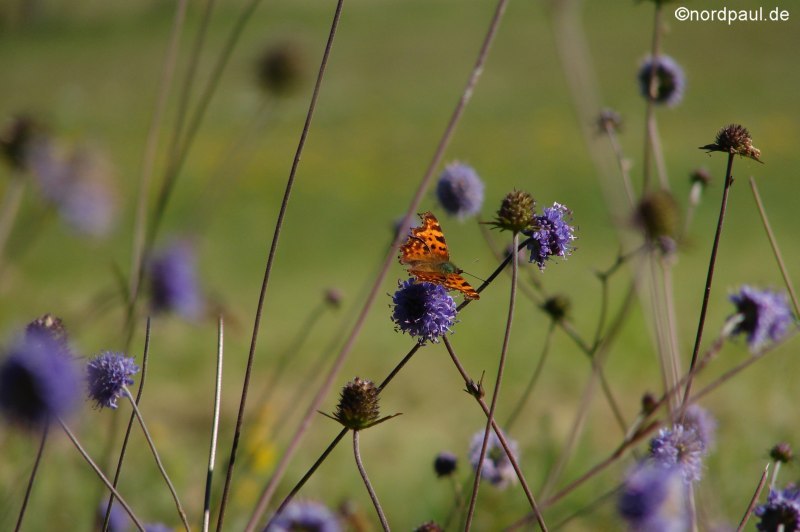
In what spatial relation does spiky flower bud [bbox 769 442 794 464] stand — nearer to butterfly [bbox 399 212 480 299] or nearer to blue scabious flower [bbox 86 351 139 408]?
butterfly [bbox 399 212 480 299]

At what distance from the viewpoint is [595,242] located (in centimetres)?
395

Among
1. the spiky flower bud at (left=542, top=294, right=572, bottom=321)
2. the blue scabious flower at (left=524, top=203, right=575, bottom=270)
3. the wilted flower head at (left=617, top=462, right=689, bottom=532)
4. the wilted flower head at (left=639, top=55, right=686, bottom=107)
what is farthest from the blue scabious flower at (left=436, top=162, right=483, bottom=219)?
the wilted flower head at (left=617, top=462, right=689, bottom=532)

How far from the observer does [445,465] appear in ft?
3.89

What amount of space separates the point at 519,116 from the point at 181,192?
230 cm

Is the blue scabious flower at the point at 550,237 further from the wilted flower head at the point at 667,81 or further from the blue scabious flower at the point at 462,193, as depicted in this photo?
the wilted flower head at the point at 667,81

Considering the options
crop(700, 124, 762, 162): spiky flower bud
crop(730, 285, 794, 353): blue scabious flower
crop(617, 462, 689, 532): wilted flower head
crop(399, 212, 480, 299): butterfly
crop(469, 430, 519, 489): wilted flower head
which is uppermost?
crop(730, 285, 794, 353): blue scabious flower

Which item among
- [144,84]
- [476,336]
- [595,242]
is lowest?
[476,336]

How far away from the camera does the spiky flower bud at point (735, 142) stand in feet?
2.88

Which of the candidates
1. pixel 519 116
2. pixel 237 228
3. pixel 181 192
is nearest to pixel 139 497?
pixel 237 228

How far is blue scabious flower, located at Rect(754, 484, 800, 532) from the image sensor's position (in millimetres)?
886

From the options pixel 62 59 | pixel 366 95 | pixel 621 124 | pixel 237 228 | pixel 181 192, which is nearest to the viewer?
pixel 621 124

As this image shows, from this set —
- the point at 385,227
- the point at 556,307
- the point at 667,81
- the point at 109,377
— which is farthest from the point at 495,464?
the point at 385,227

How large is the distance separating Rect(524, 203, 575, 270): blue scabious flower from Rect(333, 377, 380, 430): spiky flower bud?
237 millimetres

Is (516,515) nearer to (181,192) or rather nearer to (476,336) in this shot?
(476,336)
